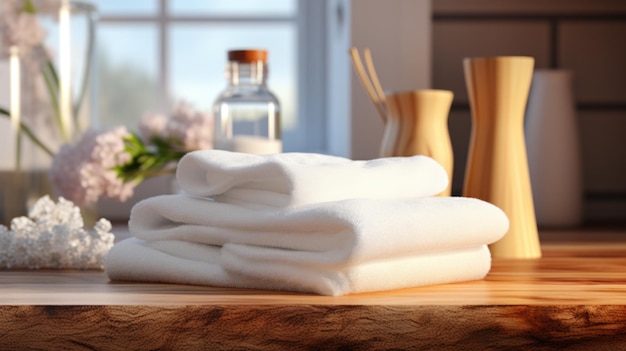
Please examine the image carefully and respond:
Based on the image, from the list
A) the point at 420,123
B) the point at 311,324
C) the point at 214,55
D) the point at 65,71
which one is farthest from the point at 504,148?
the point at 214,55

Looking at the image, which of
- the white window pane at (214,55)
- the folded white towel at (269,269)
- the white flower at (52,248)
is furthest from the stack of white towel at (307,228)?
the white window pane at (214,55)

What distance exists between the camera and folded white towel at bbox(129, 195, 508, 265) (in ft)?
2.60

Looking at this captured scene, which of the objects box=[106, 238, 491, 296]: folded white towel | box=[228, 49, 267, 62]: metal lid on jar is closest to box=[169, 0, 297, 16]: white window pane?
box=[228, 49, 267, 62]: metal lid on jar

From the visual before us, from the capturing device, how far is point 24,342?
0.76m

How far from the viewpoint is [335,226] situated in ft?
2.61

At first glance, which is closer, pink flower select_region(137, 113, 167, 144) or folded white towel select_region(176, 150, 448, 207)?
folded white towel select_region(176, 150, 448, 207)

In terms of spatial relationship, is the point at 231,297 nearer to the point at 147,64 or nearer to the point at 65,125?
the point at 65,125

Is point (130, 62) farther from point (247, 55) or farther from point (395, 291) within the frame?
point (395, 291)

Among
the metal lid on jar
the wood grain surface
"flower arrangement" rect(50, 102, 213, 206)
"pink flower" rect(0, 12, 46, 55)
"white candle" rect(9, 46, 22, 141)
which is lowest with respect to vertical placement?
the wood grain surface

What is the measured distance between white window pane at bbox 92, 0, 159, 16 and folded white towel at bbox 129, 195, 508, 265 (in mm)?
1236

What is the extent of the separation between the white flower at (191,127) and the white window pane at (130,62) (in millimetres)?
436

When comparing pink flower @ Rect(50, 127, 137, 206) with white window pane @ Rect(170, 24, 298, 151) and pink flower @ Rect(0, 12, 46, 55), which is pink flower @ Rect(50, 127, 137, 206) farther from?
white window pane @ Rect(170, 24, 298, 151)

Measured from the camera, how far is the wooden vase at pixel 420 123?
47.8 inches

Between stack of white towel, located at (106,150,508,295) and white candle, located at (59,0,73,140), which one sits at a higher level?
white candle, located at (59,0,73,140)
